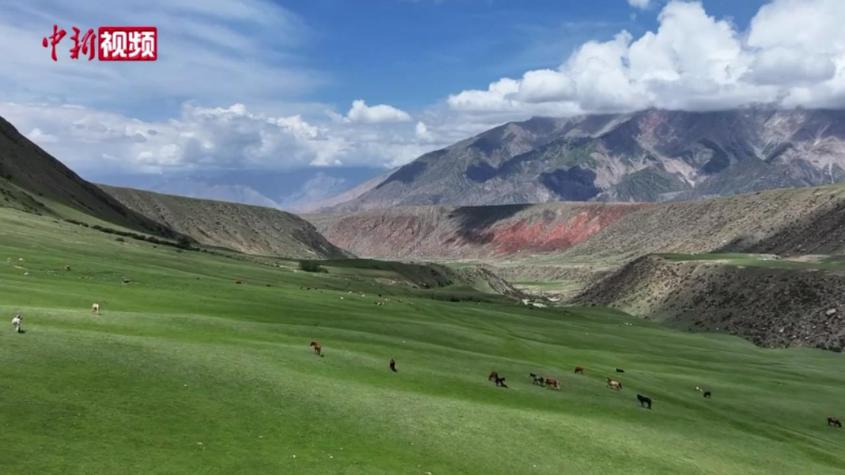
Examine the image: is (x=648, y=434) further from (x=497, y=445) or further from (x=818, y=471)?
(x=497, y=445)

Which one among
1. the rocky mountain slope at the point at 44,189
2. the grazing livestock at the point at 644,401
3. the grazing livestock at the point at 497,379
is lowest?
the grazing livestock at the point at 644,401

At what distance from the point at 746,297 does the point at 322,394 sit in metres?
109

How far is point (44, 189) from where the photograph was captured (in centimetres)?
13325

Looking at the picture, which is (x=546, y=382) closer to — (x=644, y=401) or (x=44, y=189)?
(x=644, y=401)

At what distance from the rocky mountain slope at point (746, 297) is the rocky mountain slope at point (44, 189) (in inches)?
4421

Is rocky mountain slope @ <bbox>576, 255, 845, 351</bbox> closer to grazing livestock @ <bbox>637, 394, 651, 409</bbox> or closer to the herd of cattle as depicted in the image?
the herd of cattle

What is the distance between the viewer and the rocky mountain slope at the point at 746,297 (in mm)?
102250

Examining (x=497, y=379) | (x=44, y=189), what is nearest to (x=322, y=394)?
(x=497, y=379)

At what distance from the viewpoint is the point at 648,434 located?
119 feet

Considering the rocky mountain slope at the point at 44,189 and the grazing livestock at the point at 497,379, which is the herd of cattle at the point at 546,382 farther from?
the rocky mountain slope at the point at 44,189

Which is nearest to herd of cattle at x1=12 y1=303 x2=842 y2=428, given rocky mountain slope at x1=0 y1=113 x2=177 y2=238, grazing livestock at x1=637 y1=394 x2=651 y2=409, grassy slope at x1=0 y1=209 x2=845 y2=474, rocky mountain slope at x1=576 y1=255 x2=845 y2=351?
grazing livestock at x1=637 y1=394 x2=651 y2=409

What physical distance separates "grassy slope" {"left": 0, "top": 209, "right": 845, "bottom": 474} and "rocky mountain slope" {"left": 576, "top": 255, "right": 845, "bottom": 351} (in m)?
35.4

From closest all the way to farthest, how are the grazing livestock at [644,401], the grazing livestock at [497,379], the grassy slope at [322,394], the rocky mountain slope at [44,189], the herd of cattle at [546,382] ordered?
the grassy slope at [322,394] < the herd of cattle at [546,382] < the grazing livestock at [497,379] < the grazing livestock at [644,401] < the rocky mountain slope at [44,189]

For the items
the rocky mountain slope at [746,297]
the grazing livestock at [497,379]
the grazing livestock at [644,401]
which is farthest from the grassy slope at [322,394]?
the rocky mountain slope at [746,297]
